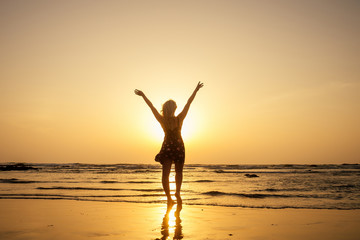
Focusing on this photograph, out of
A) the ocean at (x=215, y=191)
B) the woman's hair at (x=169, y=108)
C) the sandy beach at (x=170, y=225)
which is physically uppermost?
the woman's hair at (x=169, y=108)

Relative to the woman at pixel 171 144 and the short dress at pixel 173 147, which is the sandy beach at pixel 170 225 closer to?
the woman at pixel 171 144

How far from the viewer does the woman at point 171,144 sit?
7184mm

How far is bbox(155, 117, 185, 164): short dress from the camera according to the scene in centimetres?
718

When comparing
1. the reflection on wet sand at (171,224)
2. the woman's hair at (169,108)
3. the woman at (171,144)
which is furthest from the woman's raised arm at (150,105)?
the reflection on wet sand at (171,224)

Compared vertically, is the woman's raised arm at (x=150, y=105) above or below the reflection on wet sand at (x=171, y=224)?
above

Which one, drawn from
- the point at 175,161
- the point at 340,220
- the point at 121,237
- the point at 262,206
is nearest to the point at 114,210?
the point at 175,161

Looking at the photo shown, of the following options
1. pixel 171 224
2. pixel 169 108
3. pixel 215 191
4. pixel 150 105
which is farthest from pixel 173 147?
pixel 215 191

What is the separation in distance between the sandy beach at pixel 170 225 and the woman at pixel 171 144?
684 millimetres

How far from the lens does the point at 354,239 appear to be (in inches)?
176

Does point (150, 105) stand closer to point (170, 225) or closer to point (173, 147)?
point (173, 147)

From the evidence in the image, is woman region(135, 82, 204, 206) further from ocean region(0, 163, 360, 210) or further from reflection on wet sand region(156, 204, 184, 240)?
ocean region(0, 163, 360, 210)

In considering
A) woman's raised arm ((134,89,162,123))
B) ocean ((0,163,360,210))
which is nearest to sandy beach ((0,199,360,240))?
woman's raised arm ((134,89,162,123))

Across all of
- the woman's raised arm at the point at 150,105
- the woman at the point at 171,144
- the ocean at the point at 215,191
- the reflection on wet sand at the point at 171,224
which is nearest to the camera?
the reflection on wet sand at the point at 171,224

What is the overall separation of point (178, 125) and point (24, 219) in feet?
11.1
